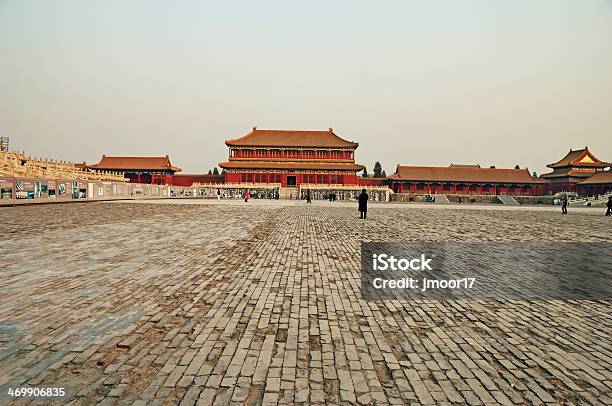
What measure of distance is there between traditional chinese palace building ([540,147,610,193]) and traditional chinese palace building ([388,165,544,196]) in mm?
6460

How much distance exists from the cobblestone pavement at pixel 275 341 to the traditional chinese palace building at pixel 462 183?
5582 centimetres

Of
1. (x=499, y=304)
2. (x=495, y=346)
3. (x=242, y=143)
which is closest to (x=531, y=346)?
(x=495, y=346)

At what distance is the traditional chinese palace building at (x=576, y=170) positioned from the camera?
6181 centimetres

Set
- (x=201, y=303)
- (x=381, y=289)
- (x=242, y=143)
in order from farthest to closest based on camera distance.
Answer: (x=242, y=143), (x=381, y=289), (x=201, y=303)

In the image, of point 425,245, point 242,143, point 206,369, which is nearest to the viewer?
point 206,369

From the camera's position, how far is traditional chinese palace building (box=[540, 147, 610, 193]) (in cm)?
6181

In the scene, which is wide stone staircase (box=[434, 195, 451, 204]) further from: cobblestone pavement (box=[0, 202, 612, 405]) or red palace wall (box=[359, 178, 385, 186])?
cobblestone pavement (box=[0, 202, 612, 405])

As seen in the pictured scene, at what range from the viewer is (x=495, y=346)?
11.7ft

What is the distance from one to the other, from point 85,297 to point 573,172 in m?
77.1

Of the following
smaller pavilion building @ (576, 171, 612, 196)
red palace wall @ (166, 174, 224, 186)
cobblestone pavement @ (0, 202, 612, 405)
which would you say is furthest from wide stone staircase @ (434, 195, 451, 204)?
cobblestone pavement @ (0, 202, 612, 405)

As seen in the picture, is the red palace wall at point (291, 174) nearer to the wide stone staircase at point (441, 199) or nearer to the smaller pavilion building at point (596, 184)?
the wide stone staircase at point (441, 199)

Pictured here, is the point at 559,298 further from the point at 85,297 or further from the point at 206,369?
the point at 85,297

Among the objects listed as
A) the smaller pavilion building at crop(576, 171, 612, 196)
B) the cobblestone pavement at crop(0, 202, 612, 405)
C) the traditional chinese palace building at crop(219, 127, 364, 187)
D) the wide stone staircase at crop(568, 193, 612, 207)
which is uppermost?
the traditional chinese palace building at crop(219, 127, 364, 187)

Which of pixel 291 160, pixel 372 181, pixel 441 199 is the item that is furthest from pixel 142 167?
pixel 441 199
